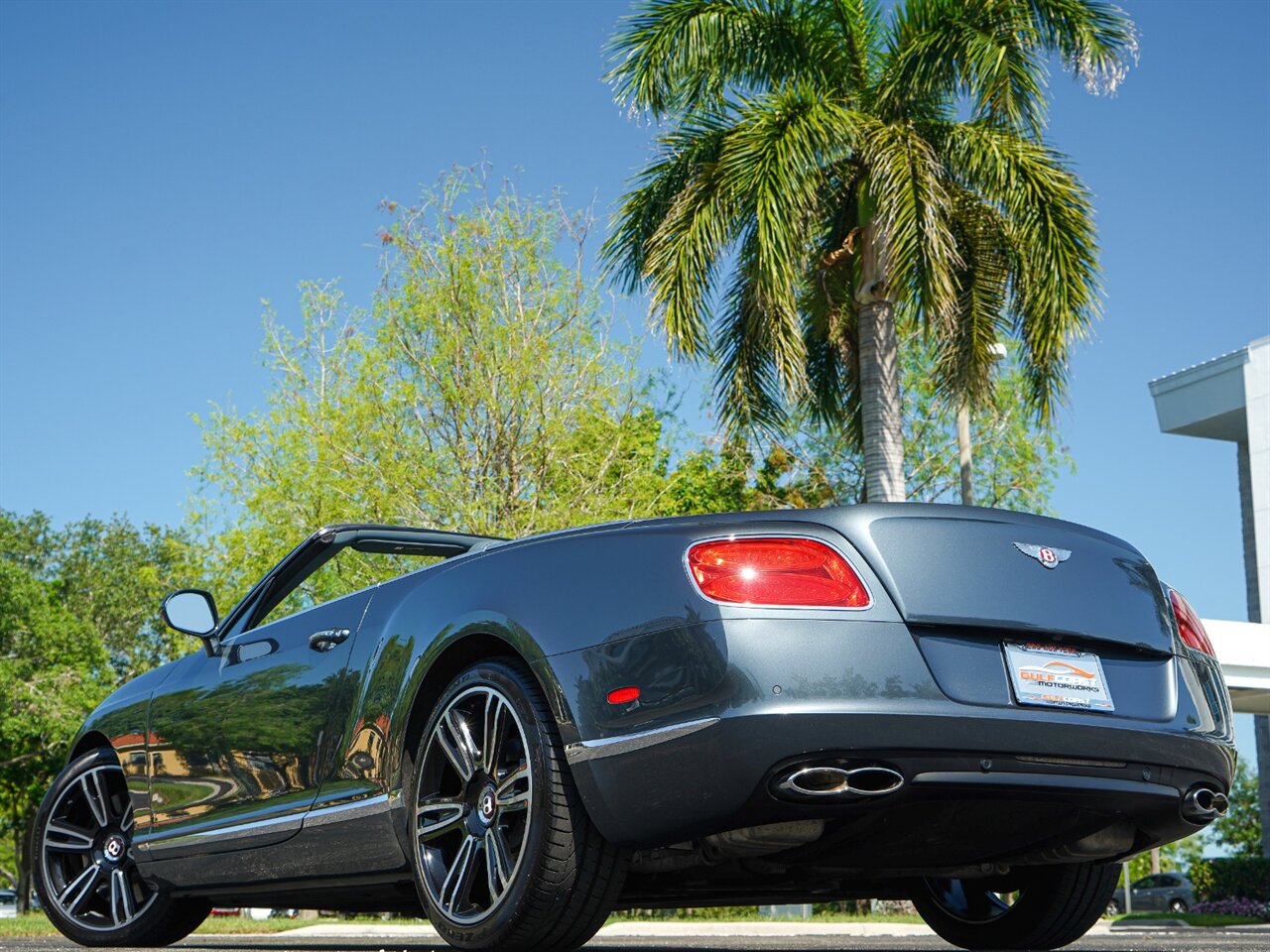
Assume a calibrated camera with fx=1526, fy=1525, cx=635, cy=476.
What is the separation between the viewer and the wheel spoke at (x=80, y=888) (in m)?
6.17

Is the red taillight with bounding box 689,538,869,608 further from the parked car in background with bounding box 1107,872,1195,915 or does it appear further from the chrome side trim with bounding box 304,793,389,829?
the parked car in background with bounding box 1107,872,1195,915

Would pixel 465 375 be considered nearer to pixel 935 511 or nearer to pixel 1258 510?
pixel 935 511

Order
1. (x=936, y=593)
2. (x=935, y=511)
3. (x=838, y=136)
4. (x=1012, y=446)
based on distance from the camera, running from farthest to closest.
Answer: (x=1012, y=446), (x=838, y=136), (x=935, y=511), (x=936, y=593)

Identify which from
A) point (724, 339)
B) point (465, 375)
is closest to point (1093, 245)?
point (724, 339)

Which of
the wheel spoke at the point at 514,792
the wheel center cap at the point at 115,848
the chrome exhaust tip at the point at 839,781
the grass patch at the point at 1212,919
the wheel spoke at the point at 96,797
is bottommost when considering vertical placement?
the grass patch at the point at 1212,919

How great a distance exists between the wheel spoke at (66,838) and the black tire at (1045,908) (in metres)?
3.42

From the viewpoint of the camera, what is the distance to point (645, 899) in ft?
14.0

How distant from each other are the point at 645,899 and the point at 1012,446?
3336 centimetres

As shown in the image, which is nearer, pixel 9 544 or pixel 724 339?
pixel 724 339

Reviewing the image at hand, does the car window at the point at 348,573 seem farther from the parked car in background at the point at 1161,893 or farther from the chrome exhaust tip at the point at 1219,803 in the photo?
the parked car in background at the point at 1161,893

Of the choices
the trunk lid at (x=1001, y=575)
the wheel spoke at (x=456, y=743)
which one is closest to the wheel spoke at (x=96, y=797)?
the wheel spoke at (x=456, y=743)

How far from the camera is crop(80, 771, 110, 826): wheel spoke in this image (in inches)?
246

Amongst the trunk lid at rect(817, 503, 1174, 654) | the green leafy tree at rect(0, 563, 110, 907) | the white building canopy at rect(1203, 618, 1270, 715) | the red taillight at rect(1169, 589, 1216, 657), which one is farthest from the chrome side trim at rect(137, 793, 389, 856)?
the green leafy tree at rect(0, 563, 110, 907)

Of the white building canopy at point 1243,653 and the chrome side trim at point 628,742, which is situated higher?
the chrome side trim at point 628,742
